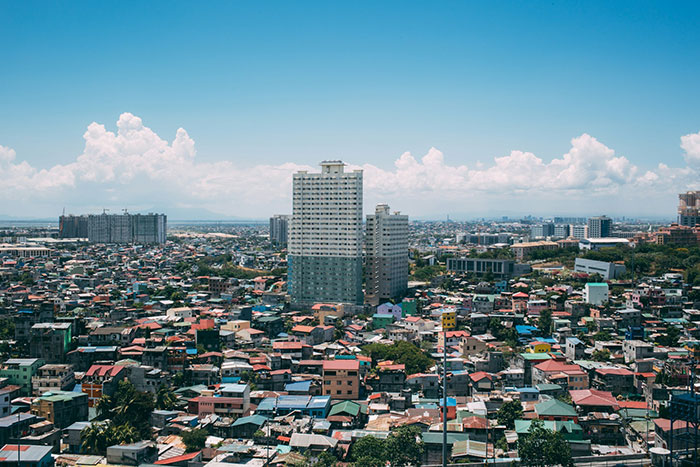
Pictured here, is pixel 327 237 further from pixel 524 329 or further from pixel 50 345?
pixel 50 345

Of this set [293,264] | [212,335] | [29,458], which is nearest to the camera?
[29,458]

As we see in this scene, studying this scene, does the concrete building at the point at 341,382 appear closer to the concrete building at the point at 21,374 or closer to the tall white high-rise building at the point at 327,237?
the concrete building at the point at 21,374

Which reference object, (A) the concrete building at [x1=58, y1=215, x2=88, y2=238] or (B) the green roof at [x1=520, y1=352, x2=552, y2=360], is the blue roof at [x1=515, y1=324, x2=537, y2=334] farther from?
(A) the concrete building at [x1=58, y1=215, x2=88, y2=238]

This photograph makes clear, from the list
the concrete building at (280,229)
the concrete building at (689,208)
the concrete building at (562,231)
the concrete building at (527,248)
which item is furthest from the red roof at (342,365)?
the concrete building at (562,231)

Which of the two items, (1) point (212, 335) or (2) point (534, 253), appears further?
(2) point (534, 253)

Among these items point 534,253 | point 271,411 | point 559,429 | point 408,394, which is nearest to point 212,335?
point 271,411

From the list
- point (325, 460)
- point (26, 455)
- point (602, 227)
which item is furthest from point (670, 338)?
point (602, 227)

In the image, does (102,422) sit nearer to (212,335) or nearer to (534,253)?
(212,335)
